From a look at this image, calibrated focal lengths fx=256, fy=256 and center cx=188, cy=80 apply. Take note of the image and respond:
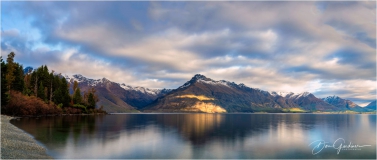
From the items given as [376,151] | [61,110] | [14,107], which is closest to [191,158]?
[376,151]

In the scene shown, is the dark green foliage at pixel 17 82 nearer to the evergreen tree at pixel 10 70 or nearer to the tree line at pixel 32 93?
the tree line at pixel 32 93

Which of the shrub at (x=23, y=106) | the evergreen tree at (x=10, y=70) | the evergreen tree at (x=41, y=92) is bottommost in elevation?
the shrub at (x=23, y=106)

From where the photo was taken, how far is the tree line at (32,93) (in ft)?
410

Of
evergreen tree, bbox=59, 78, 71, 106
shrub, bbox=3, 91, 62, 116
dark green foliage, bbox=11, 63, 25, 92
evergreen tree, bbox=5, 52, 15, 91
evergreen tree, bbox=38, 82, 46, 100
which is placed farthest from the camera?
evergreen tree, bbox=59, 78, 71, 106

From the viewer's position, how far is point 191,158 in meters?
40.3

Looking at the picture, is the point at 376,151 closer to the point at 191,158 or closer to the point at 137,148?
the point at 191,158

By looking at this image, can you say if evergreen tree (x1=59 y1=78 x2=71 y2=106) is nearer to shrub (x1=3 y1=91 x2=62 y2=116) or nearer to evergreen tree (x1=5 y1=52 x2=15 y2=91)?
shrub (x1=3 y1=91 x2=62 y2=116)

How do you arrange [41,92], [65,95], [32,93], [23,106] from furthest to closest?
1. [65,95]
2. [41,92]
3. [32,93]
4. [23,106]

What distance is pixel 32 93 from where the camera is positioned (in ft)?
535

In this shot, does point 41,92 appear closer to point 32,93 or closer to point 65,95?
point 32,93

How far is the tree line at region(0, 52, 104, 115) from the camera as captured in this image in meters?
125

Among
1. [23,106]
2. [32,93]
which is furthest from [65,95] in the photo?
→ [23,106]

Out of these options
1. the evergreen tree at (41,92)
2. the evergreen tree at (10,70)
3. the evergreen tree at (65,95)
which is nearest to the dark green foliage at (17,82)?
the evergreen tree at (10,70)

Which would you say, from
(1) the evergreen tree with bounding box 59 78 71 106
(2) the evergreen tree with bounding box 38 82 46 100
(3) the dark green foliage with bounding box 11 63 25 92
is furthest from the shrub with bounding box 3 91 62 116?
(1) the evergreen tree with bounding box 59 78 71 106
